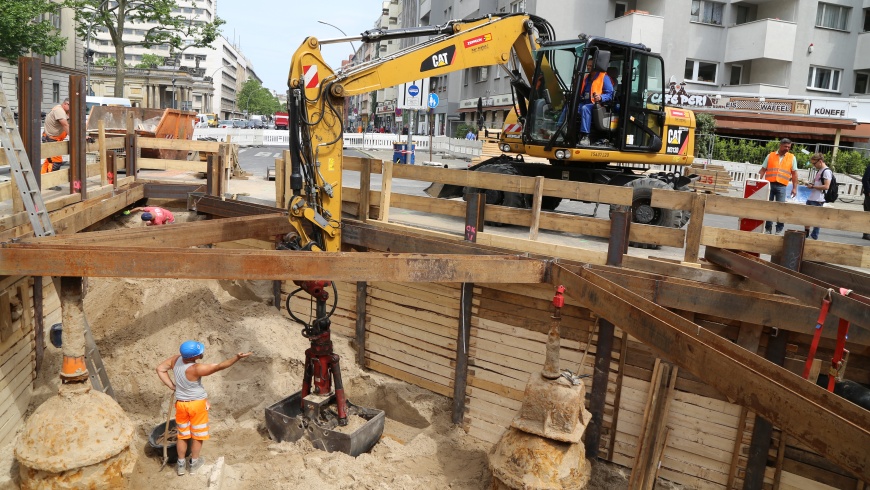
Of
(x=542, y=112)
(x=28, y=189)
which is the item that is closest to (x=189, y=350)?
(x=28, y=189)

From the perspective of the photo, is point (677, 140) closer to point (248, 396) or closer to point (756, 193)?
point (756, 193)

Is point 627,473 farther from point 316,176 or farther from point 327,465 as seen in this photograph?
point 316,176

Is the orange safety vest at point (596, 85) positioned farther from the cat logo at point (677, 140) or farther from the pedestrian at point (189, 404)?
the pedestrian at point (189, 404)

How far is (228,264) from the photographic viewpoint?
4.77 metres

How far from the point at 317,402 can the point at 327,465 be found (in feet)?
2.12

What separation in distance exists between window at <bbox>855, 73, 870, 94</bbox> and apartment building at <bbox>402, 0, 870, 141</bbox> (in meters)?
0.04

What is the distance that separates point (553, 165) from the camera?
10.3 meters

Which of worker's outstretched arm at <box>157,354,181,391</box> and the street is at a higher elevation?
the street

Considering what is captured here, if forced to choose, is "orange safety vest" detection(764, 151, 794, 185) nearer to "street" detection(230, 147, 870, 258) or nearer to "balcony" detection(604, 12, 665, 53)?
"street" detection(230, 147, 870, 258)

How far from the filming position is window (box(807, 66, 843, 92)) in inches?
1260

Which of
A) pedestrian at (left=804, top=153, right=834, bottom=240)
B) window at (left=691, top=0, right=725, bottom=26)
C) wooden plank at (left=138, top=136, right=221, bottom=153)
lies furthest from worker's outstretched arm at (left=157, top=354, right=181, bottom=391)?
window at (left=691, top=0, right=725, bottom=26)

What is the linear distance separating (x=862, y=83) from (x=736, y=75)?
6067mm

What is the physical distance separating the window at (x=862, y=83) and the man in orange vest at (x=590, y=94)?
1173 inches

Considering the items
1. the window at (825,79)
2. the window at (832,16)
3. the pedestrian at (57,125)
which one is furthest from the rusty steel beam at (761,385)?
the window at (832,16)
